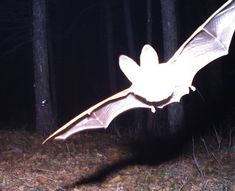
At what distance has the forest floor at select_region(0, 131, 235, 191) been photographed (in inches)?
316

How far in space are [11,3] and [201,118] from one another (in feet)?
28.7

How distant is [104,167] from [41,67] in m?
3.95

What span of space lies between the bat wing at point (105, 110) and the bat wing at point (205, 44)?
2.05ft

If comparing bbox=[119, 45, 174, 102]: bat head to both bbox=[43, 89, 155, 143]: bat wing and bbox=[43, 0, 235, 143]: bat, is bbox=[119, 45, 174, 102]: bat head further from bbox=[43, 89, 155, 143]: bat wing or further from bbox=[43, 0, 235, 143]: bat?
bbox=[43, 89, 155, 143]: bat wing

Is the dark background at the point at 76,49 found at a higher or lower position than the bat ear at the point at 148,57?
higher

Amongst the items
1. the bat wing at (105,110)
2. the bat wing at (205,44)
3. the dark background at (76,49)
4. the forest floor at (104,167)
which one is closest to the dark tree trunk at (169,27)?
the forest floor at (104,167)

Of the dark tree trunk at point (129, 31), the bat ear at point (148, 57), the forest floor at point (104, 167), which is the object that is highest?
the dark tree trunk at point (129, 31)

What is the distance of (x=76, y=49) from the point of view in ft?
91.8

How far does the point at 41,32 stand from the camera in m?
11.7

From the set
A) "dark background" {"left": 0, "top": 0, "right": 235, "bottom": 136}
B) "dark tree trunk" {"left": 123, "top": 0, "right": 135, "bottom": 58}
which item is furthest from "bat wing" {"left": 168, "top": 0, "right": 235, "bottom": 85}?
"dark tree trunk" {"left": 123, "top": 0, "right": 135, "bottom": 58}

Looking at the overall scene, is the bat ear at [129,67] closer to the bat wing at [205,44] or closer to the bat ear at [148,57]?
the bat ear at [148,57]

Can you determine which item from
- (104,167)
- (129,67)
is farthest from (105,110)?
(104,167)

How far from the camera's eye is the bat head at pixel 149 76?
471cm

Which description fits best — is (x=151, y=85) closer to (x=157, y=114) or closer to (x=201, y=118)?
(x=201, y=118)
